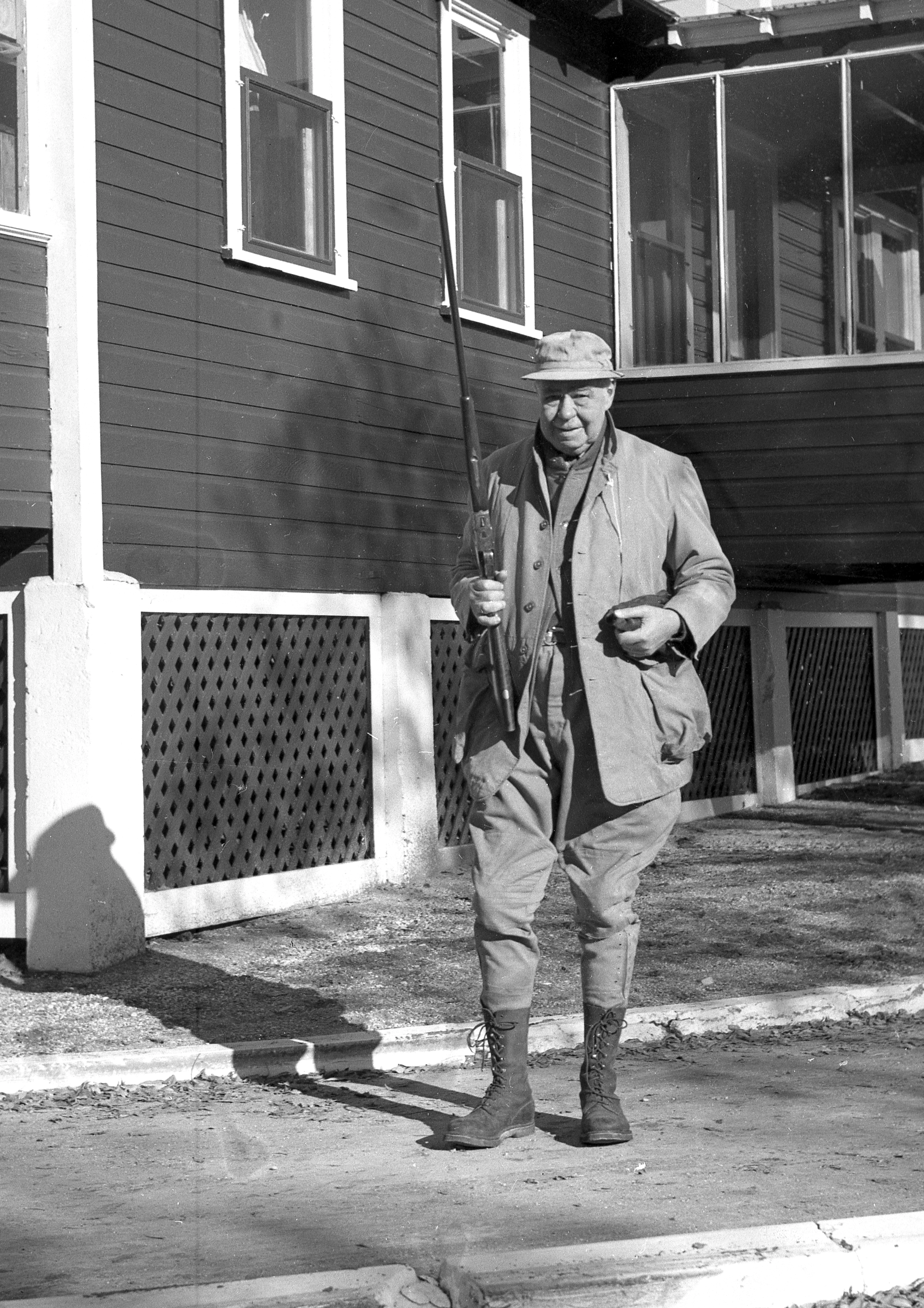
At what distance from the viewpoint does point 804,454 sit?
41.2ft

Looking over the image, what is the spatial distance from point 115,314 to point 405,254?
286 cm

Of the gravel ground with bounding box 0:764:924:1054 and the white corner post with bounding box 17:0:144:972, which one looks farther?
the white corner post with bounding box 17:0:144:972

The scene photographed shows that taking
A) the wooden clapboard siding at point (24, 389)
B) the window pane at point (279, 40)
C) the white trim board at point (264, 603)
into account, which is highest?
the window pane at point (279, 40)

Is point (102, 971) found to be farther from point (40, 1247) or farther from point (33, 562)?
point (40, 1247)

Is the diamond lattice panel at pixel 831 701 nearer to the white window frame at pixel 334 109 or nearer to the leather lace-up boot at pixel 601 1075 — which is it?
the white window frame at pixel 334 109

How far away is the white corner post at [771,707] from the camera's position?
15.4 meters

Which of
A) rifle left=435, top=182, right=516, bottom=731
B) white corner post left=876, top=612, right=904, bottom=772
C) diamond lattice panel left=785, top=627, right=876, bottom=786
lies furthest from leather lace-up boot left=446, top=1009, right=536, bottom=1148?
white corner post left=876, top=612, right=904, bottom=772

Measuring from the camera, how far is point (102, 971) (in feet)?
27.4

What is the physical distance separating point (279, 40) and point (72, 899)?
17.2 ft

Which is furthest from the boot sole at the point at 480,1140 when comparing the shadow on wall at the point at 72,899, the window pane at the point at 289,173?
the window pane at the point at 289,173

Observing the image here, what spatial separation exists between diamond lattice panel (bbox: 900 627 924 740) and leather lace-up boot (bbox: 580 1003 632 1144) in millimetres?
15327

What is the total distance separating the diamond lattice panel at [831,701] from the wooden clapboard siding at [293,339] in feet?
15.9

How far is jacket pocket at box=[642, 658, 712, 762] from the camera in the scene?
5.04 meters

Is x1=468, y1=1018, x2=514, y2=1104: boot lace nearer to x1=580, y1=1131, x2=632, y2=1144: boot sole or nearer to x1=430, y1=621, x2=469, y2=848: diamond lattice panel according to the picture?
x1=580, y1=1131, x2=632, y2=1144: boot sole
